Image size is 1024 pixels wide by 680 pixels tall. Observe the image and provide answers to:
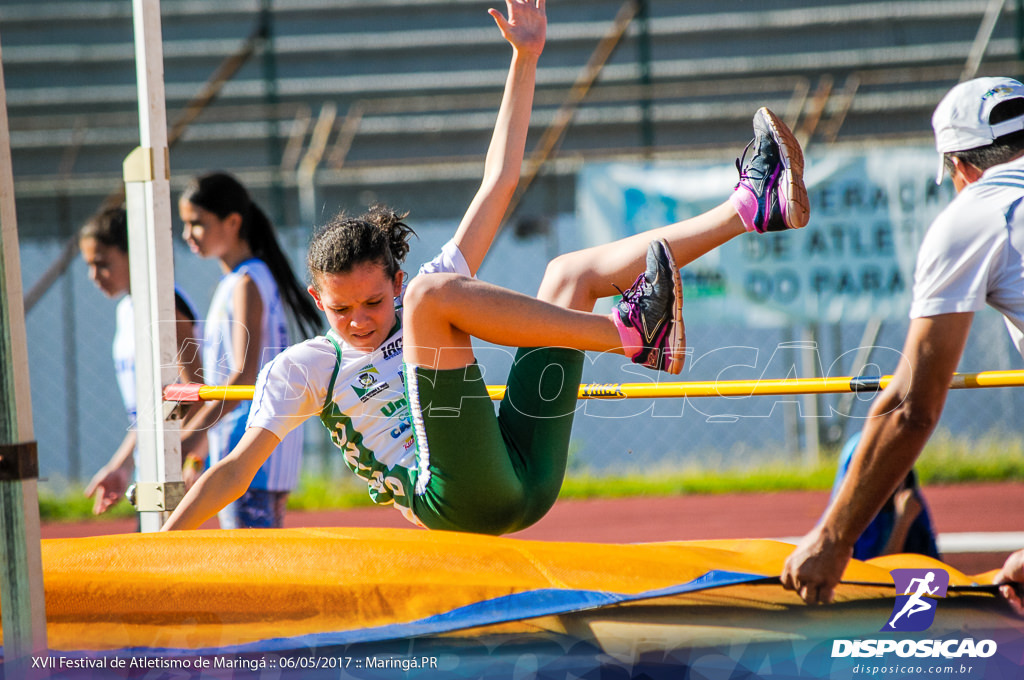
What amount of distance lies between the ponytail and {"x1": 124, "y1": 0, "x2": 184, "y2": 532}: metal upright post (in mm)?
283

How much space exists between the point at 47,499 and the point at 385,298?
458cm

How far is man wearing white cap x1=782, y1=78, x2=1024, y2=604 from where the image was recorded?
144 centimetres

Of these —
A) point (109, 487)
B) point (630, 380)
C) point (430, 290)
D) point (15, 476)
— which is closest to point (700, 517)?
point (630, 380)

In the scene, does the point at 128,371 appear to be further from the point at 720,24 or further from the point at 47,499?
the point at 720,24

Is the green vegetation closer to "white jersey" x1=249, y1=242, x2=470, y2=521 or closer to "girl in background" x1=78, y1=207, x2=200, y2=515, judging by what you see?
"girl in background" x1=78, y1=207, x2=200, y2=515

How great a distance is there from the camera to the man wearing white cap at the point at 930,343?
1443 millimetres

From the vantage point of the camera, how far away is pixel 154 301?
8.86 feet

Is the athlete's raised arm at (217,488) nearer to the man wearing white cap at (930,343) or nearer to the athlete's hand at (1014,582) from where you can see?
the man wearing white cap at (930,343)

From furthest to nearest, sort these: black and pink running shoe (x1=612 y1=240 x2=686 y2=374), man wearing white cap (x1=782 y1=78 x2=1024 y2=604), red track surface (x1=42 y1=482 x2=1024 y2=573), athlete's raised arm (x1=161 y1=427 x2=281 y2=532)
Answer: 1. red track surface (x1=42 y1=482 x2=1024 y2=573)
2. athlete's raised arm (x1=161 y1=427 x2=281 y2=532)
3. black and pink running shoe (x1=612 y1=240 x2=686 y2=374)
4. man wearing white cap (x1=782 y1=78 x2=1024 y2=604)

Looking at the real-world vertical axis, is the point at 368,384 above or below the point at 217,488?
above

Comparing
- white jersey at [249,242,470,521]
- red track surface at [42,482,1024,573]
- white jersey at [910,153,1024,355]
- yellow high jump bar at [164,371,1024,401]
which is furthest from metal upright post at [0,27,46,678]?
red track surface at [42,482,1024,573]

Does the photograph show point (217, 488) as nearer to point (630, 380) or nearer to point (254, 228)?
point (254, 228)

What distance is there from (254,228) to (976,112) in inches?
83.0

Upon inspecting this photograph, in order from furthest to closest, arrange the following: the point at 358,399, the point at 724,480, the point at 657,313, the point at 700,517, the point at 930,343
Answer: the point at 724,480
the point at 700,517
the point at 358,399
the point at 657,313
the point at 930,343
